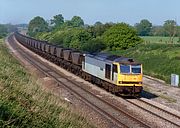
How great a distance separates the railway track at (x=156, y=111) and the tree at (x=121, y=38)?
45.1 m

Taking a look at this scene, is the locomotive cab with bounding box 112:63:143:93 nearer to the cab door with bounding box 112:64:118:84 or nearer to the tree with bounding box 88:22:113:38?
the cab door with bounding box 112:64:118:84

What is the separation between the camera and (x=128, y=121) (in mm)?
20375

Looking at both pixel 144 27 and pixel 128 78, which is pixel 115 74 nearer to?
pixel 128 78

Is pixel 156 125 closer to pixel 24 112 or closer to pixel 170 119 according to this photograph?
pixel 170 119

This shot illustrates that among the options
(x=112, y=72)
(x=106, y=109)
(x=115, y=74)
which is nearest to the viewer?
(x=106, y=109)

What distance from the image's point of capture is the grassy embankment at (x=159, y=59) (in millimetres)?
44513

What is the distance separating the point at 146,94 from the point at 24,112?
2041 cm

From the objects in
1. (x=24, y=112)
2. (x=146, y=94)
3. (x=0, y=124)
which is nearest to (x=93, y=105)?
(x=146, y=94)

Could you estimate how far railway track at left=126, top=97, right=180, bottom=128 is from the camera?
820 inches

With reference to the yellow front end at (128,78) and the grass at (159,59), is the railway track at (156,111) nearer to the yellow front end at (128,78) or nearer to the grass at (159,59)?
the yellow front end at (128,78)

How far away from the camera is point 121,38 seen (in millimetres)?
72250

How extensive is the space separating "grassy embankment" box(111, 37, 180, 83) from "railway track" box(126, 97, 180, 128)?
14.0 meters

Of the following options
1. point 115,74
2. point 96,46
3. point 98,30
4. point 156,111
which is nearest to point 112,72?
point 115,74

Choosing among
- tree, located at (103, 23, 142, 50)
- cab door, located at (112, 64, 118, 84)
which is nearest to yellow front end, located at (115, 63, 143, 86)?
cab door, located at (112, 64, 118, 84)
